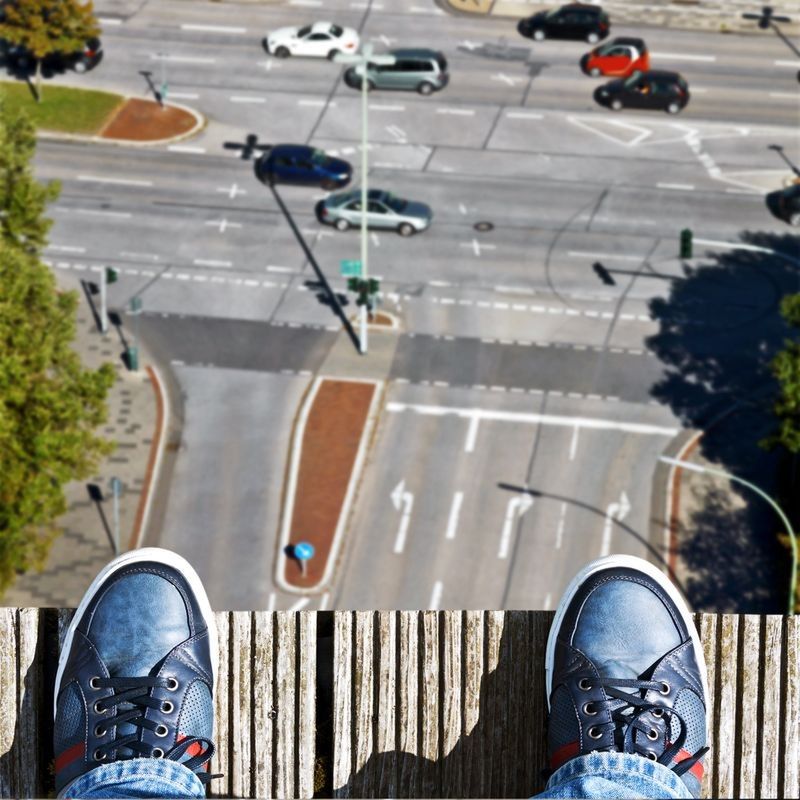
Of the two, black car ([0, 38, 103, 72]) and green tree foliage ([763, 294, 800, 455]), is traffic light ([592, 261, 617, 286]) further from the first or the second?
black car ([0, 38, 103, 72])

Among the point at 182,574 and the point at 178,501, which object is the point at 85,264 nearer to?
the point at 178,501

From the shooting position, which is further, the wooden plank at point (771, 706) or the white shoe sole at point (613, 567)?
the wooden plank at point (771, 706)

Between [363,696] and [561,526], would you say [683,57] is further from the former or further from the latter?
[363,696]

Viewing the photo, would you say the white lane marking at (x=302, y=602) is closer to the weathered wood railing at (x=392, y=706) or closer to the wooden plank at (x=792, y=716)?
the weathered wood railing at (x=392, y=706)

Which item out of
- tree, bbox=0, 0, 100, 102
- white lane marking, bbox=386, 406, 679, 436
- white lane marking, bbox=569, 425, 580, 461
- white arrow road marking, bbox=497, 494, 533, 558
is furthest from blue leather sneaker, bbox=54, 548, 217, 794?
tree, bbox=0, 0, 100, 102

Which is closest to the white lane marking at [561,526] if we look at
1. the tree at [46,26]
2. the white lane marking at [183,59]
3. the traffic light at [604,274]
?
the traffic light at [604,274]

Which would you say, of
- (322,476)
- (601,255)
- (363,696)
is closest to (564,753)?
(363,696)
